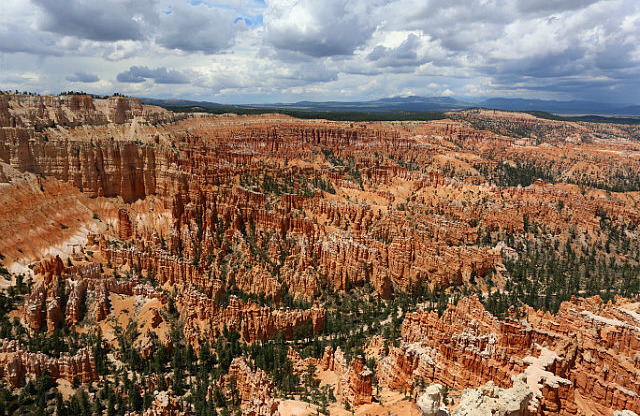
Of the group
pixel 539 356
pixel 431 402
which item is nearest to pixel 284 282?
pixel 539 356

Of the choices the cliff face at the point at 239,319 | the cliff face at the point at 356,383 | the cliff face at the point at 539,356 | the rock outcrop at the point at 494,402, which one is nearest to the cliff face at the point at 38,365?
the cliff face at the point at 239,319

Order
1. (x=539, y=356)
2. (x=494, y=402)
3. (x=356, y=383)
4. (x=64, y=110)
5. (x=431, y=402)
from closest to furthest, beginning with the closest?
(x=431, y=402)
(x=494, y=402)
(x=356, y=383)
(x=539, y=356)
(x=64, y=110)

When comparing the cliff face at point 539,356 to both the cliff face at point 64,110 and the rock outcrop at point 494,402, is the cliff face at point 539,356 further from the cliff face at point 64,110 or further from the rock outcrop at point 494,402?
the cliff face at point 64,110

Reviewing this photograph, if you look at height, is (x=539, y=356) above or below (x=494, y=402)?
below

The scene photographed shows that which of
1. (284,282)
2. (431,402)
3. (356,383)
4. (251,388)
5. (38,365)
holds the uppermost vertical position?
(431,402)

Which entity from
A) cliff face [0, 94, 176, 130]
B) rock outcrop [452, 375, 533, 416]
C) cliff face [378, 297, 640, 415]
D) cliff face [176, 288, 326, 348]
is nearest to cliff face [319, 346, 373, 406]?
cliff face [378, 297, 640, 415]

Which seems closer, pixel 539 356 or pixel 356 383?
pixel 356 383

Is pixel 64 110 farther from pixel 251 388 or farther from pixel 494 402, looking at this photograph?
pixel 494 402

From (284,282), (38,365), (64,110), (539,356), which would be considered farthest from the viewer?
(64,110)
